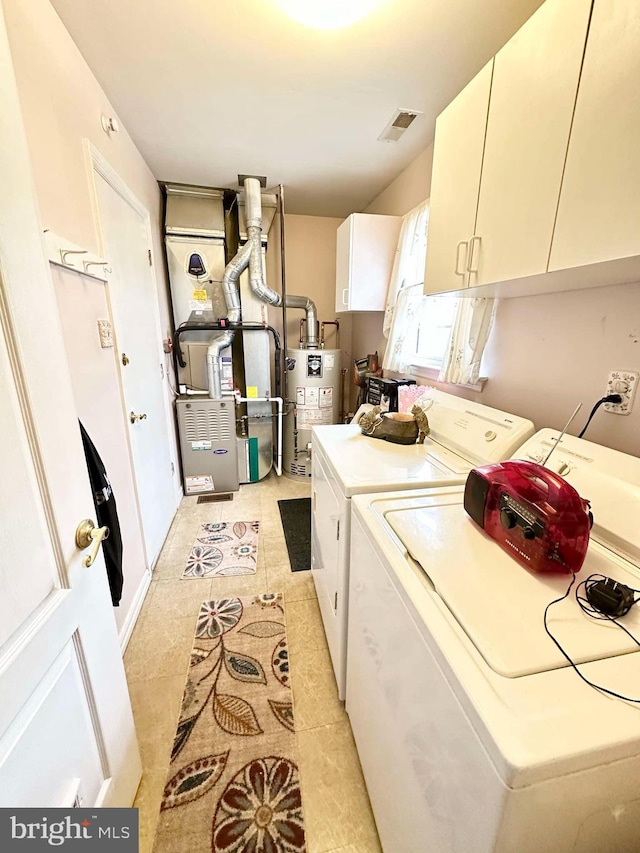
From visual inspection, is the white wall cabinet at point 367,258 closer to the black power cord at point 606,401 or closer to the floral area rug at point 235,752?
the black power cord at point 606,401

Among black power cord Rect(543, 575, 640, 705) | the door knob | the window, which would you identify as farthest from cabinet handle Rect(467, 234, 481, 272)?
the door knob

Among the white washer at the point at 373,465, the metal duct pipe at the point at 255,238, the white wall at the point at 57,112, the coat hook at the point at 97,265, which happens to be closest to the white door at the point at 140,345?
the coat hook at the point at 97,265

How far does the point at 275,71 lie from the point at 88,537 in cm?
207

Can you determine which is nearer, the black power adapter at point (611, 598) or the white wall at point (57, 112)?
the black power adapter at point (611, 598)

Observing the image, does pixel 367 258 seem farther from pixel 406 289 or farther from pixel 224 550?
pixel 224 550

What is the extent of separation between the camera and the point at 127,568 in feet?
5.60

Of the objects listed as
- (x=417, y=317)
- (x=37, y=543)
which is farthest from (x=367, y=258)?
(x=37, y=543)

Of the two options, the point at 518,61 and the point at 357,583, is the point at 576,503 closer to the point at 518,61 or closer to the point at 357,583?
the point at 357,583

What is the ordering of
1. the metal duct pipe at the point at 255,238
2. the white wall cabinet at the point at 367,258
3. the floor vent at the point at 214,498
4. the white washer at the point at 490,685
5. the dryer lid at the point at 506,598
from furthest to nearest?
1. the floor vent at the point at 214,498
2. the metal duct pipe at the point at 255,238
3. the white wall cabinet at the point at 367,258
4. the dryer lid at the point at 506,598
5. the white washer at the point at 490,685

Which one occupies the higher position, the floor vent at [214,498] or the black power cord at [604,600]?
the black power cord at [604,600]

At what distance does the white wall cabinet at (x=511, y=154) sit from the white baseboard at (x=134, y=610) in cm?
210

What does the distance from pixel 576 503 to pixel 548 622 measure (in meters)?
0.25

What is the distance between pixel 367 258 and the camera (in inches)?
102

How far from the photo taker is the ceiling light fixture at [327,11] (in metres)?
1.19
